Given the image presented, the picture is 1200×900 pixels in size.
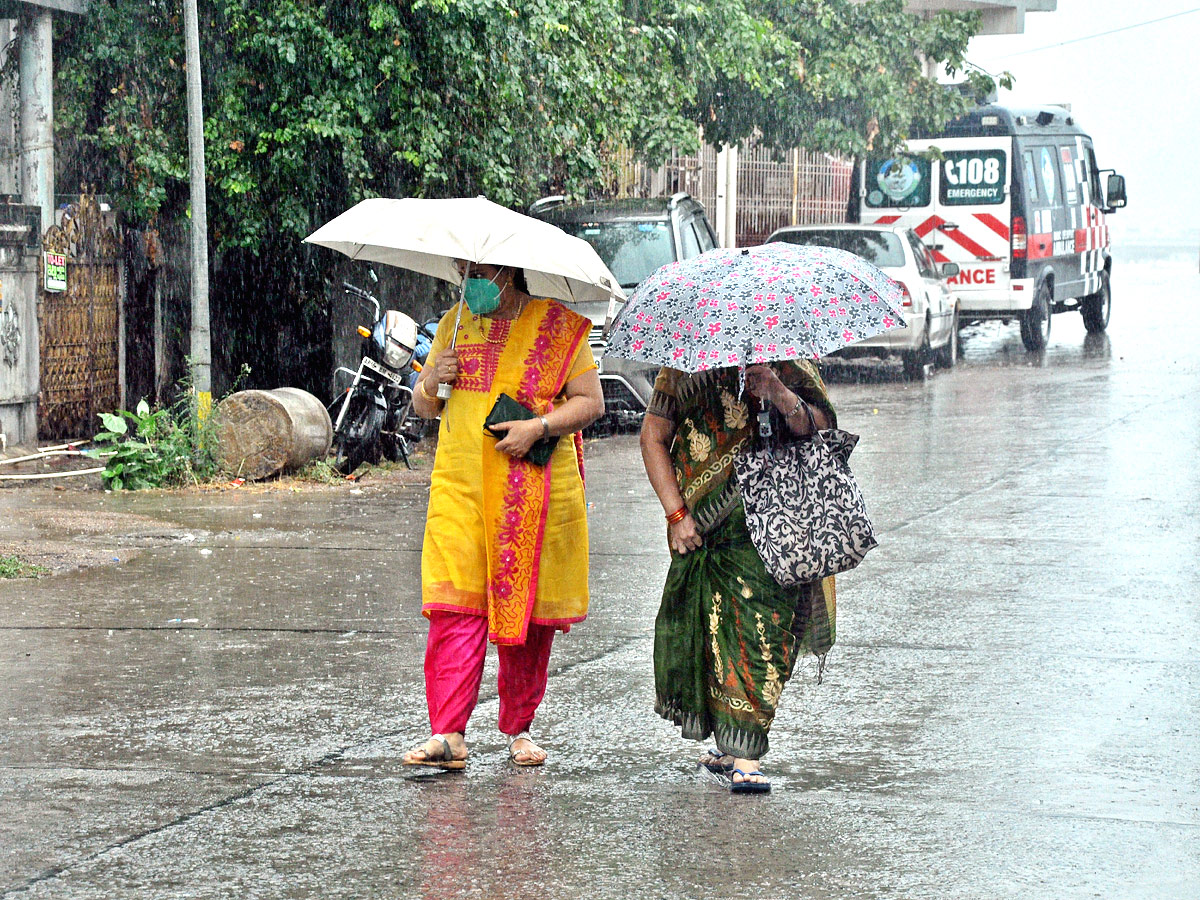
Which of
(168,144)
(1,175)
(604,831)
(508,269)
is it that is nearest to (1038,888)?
(604,831)

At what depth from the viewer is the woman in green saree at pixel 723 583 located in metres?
5.02

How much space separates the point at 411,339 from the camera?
12.3 meters

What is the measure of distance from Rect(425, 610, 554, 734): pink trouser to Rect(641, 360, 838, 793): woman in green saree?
42 centimetres

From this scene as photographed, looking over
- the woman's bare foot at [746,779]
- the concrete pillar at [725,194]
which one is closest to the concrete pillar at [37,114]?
the woman's bare foot at [746,779]

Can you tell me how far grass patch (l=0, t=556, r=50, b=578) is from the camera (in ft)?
27.0

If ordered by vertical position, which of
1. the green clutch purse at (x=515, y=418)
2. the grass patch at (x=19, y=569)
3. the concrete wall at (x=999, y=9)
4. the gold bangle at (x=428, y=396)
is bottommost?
the grass patch at (x=19, y=569)

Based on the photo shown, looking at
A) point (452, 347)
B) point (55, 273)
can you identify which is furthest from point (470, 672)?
point (55, 273)

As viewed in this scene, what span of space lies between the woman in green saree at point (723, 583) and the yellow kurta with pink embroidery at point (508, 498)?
1.09ft

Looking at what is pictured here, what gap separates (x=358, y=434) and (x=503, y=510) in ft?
23.6

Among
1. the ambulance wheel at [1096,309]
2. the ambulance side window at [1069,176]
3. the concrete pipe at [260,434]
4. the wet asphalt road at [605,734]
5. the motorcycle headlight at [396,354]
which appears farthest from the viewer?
the ambulance wheel at [1096,309]

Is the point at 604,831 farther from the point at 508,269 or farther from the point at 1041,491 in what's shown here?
the point at 1041,491

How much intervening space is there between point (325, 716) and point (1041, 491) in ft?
21.7

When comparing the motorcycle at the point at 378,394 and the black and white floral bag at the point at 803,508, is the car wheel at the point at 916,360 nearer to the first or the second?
the motorcycle at the point at 378,394

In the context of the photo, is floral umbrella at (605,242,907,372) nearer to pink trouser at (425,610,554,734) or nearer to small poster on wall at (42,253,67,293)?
pink trouser at (425,610,554,734)
